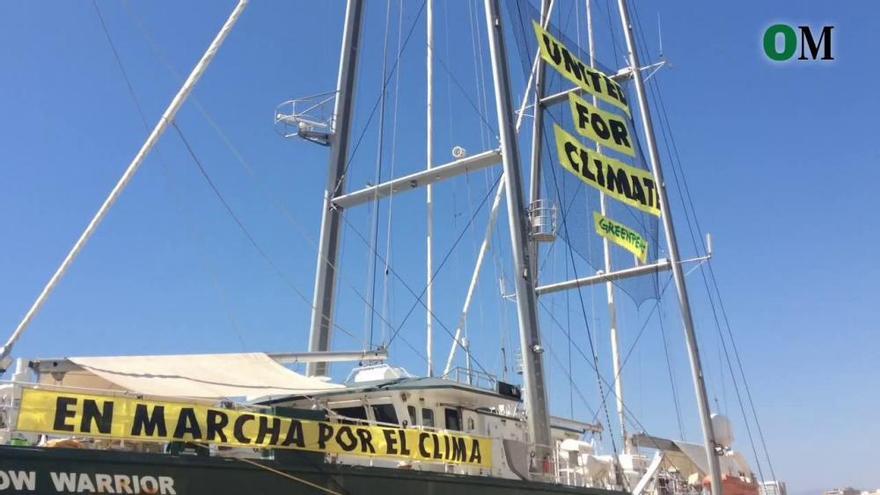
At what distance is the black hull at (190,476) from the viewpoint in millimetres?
10148

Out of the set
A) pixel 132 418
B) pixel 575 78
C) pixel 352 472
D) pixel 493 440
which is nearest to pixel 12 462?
pixel 132 418

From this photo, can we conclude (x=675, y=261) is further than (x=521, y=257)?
Yes

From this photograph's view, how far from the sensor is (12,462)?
10055 millimetres

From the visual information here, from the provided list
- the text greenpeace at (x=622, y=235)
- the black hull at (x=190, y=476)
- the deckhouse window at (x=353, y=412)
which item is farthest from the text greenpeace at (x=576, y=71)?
the black hull at (x=190, y=476)

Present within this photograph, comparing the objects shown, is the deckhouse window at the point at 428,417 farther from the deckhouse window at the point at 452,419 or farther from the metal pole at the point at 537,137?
the metal pole at the point at 537,137

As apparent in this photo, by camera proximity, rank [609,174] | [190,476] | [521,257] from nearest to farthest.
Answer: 1. [190,476]
2. [521,257]
3. [609,174]

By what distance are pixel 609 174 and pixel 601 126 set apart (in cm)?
128

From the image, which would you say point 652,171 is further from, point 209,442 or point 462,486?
point 209,442

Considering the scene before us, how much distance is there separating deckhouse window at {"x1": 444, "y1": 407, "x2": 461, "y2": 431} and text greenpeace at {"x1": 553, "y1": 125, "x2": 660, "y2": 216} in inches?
268

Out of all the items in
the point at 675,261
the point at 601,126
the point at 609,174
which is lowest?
the point at 675,261

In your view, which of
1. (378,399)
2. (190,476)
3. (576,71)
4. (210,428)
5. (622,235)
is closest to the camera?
(190,476)

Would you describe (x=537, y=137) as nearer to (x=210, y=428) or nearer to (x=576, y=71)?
(x=576, y=71)

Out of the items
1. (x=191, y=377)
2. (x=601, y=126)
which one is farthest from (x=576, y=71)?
(x=191, y=377)

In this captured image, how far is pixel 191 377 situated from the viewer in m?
13.7
